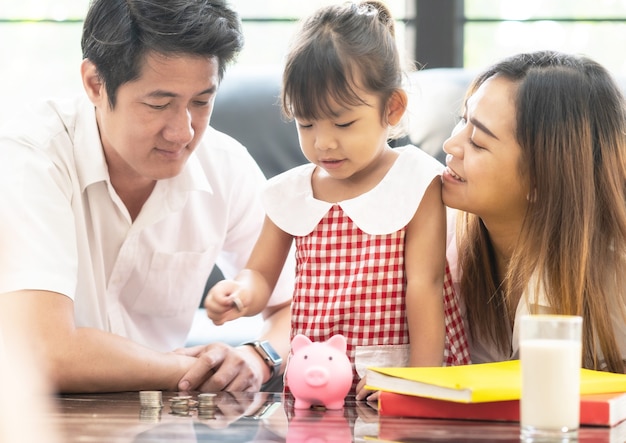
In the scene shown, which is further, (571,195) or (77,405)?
(571,195)

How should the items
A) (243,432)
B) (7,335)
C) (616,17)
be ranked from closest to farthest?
(7,335) → (243,432) → (616,17)

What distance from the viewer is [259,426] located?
1.21 meters

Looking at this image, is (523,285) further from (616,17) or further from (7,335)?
(616,17)

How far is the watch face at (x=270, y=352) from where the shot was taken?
5.86 feet

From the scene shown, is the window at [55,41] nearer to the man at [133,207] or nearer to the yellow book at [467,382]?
the man at [133,207]

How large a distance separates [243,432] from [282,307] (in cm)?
88

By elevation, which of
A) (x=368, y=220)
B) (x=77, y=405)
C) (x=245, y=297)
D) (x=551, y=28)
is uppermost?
(x=551, y=28)

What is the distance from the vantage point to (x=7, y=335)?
1.80ft

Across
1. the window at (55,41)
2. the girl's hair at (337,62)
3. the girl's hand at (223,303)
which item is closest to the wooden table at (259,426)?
the girl's hand at (223,303)

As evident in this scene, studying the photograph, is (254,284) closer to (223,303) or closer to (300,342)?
(223,303)

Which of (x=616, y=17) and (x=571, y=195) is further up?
(x=616, y=17)

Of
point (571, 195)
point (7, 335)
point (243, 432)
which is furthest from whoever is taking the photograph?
point (571, 195)

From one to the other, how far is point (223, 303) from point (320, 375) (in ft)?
0.78

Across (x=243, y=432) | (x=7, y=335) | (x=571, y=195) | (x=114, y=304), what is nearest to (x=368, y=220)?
(x=571, y=195)
